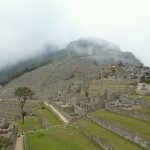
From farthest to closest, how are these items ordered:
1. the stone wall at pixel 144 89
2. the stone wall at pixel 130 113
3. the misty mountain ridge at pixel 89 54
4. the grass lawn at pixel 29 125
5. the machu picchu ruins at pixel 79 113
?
the misty mountain ridge at pixel 89 54 → the stone wall at pixel 144 89 → the grass lawn at pixel 29 125 → the stone wall at pixel 130 113 → the machu picchu ruins at pixel 79 113

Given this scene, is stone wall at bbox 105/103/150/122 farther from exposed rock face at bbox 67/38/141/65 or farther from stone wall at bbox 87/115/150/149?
exposed rock face at bbox 67/38/141/65

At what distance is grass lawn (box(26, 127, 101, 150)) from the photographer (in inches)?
1410

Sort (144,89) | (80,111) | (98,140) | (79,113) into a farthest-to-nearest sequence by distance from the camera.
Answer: (144,89) < (79,113) < (80,111) < (98,140)

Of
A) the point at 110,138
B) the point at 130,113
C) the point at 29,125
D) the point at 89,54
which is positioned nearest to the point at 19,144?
the point at 110,138

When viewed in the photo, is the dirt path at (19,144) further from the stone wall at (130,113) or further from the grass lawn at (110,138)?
the stone wall at (130,113)

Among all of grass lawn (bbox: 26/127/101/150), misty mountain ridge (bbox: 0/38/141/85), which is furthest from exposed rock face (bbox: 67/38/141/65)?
grass lawn (bbox: 26/127/101/150)

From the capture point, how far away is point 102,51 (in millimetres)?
144125

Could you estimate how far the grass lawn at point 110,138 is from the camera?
100 feet

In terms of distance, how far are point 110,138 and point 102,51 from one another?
4354 inches

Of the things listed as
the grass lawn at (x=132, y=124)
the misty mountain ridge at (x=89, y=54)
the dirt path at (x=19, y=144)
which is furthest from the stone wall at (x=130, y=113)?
the misty mountain ridge at (x=89, y=54)

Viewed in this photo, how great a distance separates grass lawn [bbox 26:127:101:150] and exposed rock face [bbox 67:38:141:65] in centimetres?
8358

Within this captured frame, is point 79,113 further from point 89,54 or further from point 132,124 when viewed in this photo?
point 89,54

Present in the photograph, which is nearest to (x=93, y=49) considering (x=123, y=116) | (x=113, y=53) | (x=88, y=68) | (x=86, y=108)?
(x=113, y=53)

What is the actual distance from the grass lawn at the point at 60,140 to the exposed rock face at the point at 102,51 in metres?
83.6
